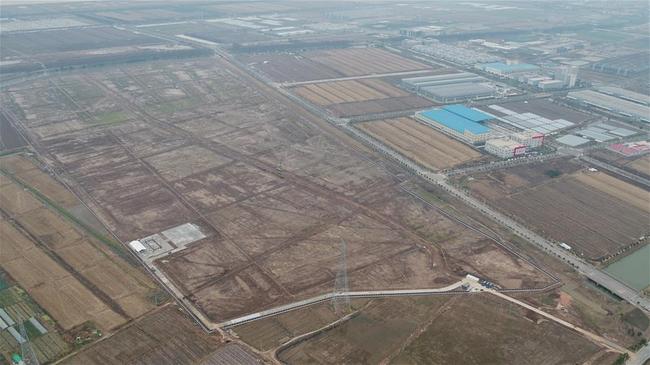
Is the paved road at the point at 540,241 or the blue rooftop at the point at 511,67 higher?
the blue rooftop at the point at 511,67

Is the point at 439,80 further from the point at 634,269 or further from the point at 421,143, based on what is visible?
the point at 634,269

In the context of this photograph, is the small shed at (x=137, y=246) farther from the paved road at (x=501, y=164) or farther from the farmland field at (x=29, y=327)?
the paved road at (x=501, y=164)

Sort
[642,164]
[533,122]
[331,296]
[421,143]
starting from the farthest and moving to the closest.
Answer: [533,122] < [421,143] < [642,164] < [331,296]

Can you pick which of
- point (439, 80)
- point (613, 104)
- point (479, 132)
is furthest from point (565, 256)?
point (439, 80)

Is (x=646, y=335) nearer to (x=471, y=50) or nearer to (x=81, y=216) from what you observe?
(x=81, y=216)

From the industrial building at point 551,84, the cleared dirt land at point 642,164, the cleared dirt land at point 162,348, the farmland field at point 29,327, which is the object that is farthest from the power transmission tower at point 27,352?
the industrial building at point 551,84

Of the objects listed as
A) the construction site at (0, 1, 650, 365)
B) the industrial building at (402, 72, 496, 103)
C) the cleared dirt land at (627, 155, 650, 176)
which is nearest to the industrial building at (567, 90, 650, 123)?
the construction site at (0, 1, 650, 365)
